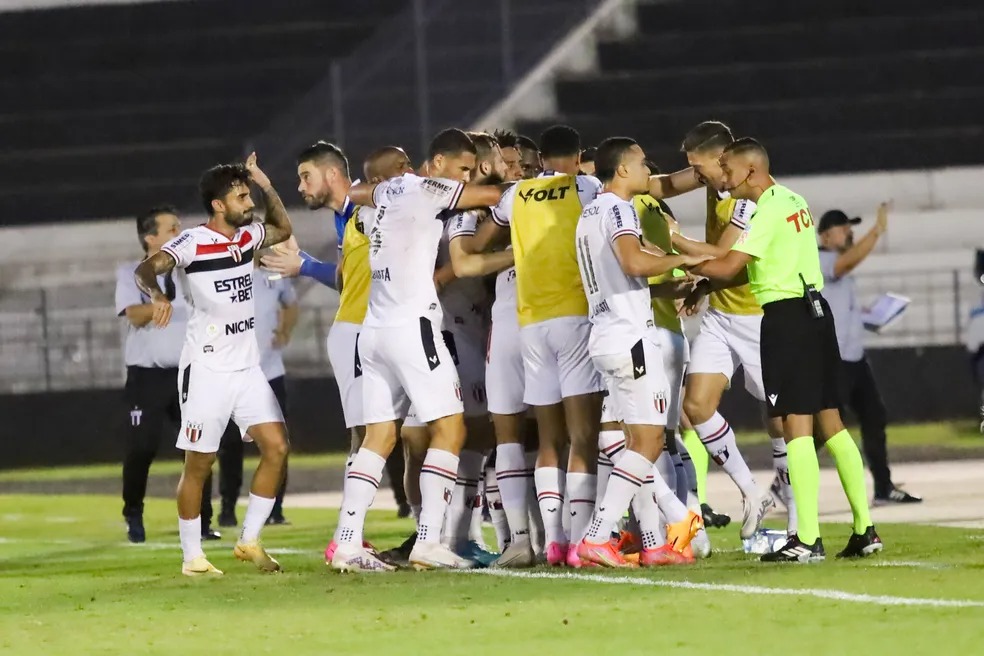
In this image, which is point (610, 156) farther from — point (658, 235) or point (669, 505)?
point (669, 505)

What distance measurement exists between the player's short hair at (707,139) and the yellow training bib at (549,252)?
2.12 feet

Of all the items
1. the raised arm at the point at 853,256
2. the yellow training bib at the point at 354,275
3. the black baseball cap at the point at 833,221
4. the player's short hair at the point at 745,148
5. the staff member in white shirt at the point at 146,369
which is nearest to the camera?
the player's short hair at the point at 745,148

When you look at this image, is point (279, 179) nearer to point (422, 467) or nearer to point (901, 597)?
point (422, 467)

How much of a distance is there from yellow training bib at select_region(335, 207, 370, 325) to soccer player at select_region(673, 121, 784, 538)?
1.71m

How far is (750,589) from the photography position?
788 centimetres

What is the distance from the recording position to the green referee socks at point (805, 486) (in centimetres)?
885

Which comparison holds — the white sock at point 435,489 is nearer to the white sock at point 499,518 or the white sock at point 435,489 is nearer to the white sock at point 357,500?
the white sock at point 357,500

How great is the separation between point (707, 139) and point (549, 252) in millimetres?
1006

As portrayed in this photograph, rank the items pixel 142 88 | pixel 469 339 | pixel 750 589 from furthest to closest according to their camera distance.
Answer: pixel 142 88, pixel 469 339, pixel 750 589

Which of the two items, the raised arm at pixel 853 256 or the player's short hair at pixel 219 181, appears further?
the raised arm at pixel 853 256

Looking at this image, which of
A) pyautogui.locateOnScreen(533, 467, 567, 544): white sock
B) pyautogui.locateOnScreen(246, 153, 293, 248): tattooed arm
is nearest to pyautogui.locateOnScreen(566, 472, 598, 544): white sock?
pyautogui.locateOnScreen(533, 467, 567, 544): white sock

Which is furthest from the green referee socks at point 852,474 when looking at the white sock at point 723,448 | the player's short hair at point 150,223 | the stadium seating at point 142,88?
the stadium seating at point 142,88

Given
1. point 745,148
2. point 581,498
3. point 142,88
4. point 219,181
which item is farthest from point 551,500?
point 142,88

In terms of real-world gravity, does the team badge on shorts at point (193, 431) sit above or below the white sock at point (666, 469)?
above
